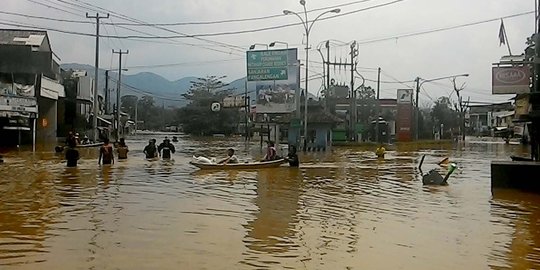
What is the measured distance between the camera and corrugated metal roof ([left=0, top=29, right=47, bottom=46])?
2184 inches

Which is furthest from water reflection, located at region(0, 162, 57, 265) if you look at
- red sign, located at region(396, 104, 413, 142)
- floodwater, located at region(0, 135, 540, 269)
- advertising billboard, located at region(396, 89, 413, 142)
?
advertising billboard, located at region(396, 89, 413, 142)

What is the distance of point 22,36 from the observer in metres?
57.3

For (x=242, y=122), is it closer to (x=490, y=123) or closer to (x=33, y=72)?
(x=490, y=123)

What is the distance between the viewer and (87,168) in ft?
87.8

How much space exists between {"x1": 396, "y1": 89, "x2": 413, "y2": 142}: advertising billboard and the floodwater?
47.1 m

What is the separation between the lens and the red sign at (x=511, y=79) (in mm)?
22703

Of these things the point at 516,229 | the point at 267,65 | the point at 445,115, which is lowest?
the point at 516,229

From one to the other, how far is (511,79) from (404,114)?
47.9 meters

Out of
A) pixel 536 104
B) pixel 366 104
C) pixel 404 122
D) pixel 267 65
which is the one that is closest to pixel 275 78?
pixel 267 65

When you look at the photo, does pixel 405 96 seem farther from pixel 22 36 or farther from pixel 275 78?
pixel 22 36

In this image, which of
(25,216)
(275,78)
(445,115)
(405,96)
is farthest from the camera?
(445,115)

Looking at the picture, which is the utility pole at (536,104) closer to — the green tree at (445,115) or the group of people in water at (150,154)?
the group of people in water at (150,154)

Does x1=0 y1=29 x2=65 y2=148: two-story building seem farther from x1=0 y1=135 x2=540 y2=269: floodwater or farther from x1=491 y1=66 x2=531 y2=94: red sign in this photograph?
x1=491 y1=66 x2=531 y2=94: red sign

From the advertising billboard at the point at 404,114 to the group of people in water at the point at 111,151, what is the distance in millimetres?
38607
